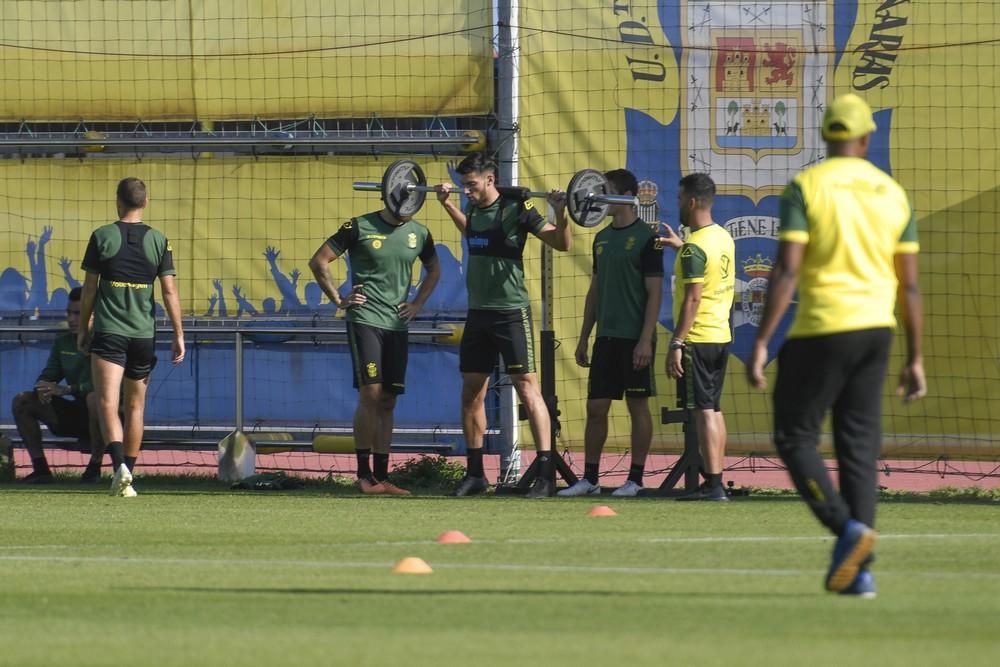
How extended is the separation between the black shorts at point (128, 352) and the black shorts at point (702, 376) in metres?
3.66

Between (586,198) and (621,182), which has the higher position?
(621,182)

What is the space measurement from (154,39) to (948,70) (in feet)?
21.1

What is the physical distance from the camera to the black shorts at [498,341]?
37.8 ft

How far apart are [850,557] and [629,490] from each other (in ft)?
18.9

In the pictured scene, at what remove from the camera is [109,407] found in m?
11.8

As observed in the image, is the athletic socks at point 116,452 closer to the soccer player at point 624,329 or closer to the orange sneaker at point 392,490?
the orange sneaker at point 392,490

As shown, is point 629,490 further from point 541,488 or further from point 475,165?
point 475,165

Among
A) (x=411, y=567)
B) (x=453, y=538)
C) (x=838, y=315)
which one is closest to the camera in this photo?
(x=838, y=315)

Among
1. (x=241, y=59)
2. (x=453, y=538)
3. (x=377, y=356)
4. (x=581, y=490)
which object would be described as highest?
(x=241, y=59)

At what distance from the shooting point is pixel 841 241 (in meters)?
6.26

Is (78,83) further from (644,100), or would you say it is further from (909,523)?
(909,523)

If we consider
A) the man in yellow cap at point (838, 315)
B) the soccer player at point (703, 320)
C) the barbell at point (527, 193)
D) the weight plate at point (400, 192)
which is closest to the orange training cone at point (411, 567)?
the man in yellow cap at point (838, 315)

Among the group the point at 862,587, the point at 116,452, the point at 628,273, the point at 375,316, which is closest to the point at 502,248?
the point at 628,273

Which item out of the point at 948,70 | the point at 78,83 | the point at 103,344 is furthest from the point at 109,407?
the point at 948,70
